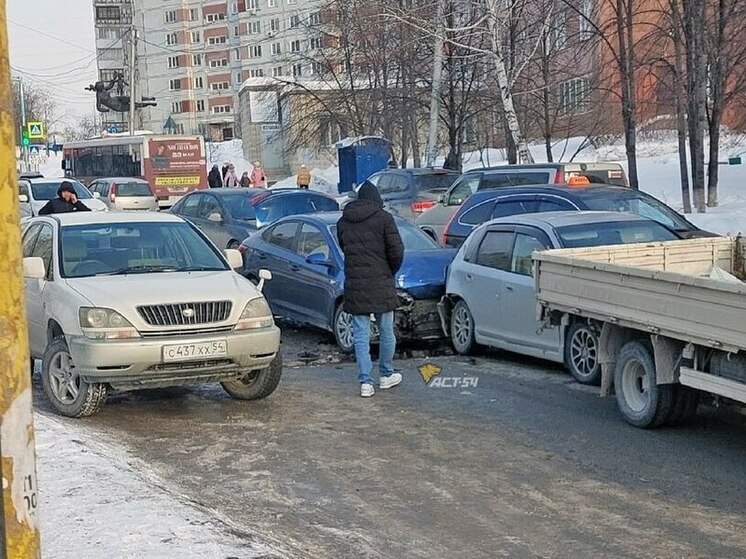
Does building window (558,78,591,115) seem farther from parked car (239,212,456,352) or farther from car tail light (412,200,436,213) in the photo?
parked car (239,212,456,352)

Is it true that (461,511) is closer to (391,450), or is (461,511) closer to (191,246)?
(391,450)

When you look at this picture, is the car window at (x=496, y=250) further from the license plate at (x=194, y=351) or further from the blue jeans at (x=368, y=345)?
the license plate at (x=194, y=351)

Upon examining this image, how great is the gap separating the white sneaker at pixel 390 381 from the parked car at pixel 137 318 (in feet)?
3.67

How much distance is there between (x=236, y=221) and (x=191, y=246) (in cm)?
946

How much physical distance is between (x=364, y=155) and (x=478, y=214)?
73.0ft

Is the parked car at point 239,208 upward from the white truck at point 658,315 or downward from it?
upward

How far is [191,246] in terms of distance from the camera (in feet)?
32.1

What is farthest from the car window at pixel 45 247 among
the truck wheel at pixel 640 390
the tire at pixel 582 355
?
the truck wheel at pixel 640 390

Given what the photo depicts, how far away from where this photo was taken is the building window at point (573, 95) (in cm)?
3503

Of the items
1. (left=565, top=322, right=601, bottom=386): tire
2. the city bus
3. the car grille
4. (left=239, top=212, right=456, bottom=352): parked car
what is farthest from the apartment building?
the car grille

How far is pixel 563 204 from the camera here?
13.9m

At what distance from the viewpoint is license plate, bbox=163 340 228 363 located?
8.23 m

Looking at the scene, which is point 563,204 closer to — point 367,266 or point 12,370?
point 367,266

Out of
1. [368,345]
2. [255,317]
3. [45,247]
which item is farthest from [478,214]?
[45,247]
